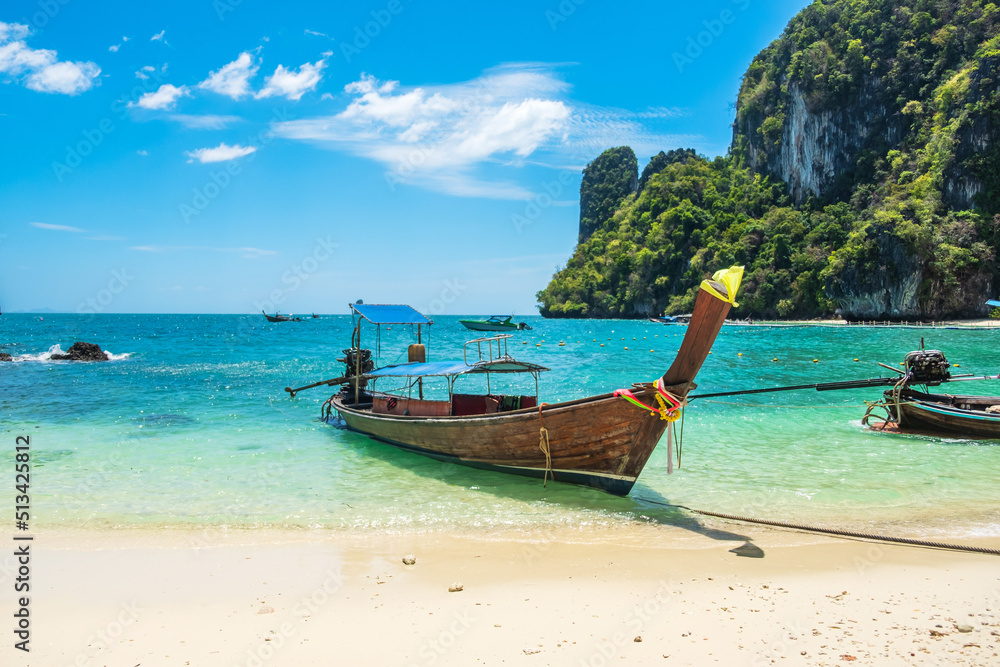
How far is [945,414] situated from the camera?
39.9 ft

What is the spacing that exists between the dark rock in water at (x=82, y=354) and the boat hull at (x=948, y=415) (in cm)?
3689

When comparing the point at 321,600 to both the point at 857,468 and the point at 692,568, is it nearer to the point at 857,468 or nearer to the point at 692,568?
the point at 692,568

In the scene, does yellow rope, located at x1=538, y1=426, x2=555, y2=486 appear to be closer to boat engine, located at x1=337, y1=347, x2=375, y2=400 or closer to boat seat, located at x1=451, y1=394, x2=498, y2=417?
boat seat, located at x1=451, y1=394, x2=498, y2=417

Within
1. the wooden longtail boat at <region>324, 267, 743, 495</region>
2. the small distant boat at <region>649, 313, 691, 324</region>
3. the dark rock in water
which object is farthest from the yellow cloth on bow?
the small distant boat at <region>649, 313, 691, 324</region>

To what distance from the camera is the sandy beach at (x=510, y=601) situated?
4.29 m

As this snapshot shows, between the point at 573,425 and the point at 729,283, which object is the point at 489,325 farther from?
the point at 729,283

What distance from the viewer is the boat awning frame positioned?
10.3 m

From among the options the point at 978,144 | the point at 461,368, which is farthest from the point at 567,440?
the point at 978,144

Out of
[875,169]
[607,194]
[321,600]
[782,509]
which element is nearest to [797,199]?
[875,169]

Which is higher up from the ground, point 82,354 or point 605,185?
point 605,185

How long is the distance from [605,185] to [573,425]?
13900 cm

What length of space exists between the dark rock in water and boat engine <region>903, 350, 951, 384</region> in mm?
36995

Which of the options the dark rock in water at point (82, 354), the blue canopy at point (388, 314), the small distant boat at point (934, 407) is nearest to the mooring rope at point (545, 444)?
the blue canopy at point (388, 314)

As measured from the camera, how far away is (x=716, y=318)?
253 inches
